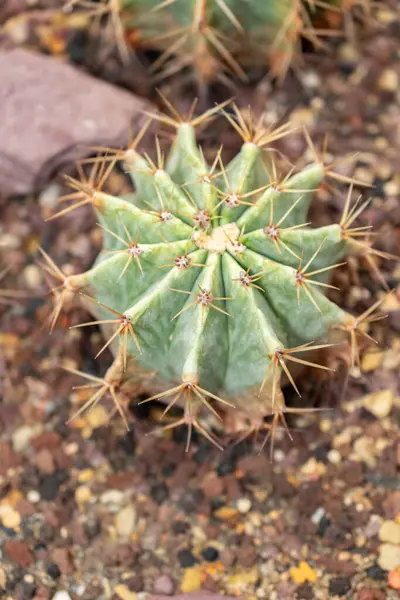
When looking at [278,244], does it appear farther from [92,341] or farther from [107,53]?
[107,53]

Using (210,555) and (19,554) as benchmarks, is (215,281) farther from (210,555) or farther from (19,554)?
(19,554)

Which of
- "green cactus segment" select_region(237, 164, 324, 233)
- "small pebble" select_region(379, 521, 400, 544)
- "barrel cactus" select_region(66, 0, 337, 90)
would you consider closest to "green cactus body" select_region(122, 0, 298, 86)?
"barrel cactus" select_region(66, 0, 337, 90)

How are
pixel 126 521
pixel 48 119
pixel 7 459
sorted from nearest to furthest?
pixel 126 521 < pixel 7 459 < pixel 48 119

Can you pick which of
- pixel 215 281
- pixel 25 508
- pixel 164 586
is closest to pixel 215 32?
pixel 215 281

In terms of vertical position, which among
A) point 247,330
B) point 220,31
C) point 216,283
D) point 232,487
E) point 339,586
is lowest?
point 339,586

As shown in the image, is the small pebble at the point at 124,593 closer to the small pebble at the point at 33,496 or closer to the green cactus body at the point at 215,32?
the small pebble at the point at 33,496

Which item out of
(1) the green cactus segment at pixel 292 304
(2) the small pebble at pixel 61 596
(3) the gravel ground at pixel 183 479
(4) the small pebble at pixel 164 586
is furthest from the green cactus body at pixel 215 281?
(2) the small pebble at pixel 61 596

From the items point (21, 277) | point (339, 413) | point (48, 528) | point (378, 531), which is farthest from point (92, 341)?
point (378, 531)
